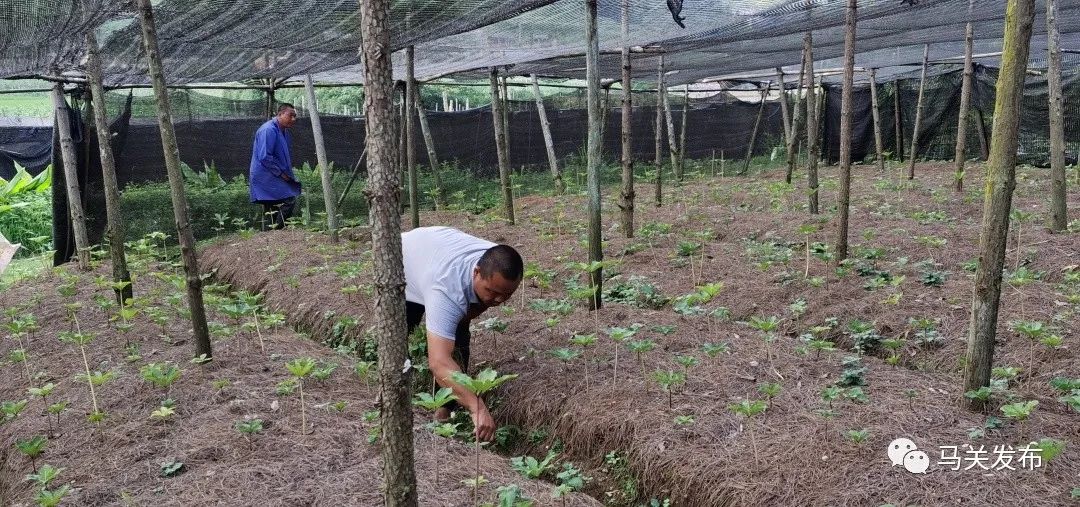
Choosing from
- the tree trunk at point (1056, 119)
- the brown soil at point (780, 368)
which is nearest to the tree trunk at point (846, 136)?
the brown soil at point (780, 368)

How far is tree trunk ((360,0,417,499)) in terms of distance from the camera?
217cm

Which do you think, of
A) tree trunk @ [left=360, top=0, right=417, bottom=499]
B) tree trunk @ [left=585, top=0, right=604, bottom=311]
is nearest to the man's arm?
tree trunk @ [left=360, top=0, right=417, bottom=499]

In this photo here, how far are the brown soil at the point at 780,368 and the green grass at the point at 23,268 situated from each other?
92.3 inches

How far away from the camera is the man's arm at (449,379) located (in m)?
3.48

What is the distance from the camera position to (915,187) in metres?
10.6

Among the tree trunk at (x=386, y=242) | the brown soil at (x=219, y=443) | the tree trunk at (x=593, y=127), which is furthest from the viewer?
the tree trunk at (x=593, y=127)

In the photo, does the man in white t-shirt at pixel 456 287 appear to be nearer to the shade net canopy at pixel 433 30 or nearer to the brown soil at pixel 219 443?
the brown soil at pixel 219 443

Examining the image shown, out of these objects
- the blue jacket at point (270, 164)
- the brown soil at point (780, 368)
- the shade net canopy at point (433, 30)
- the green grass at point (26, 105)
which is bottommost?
the brown soil at point (780, 368)

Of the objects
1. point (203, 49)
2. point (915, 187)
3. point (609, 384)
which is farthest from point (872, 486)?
point (915, 187)

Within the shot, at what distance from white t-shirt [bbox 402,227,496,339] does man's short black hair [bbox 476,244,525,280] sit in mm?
158

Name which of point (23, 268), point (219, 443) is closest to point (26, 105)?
point (23, 268)

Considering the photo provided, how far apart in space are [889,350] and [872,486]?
74.0 inches

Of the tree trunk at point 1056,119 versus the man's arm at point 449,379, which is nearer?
the man's arm at point 449,379

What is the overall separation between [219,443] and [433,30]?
405 centimetres
